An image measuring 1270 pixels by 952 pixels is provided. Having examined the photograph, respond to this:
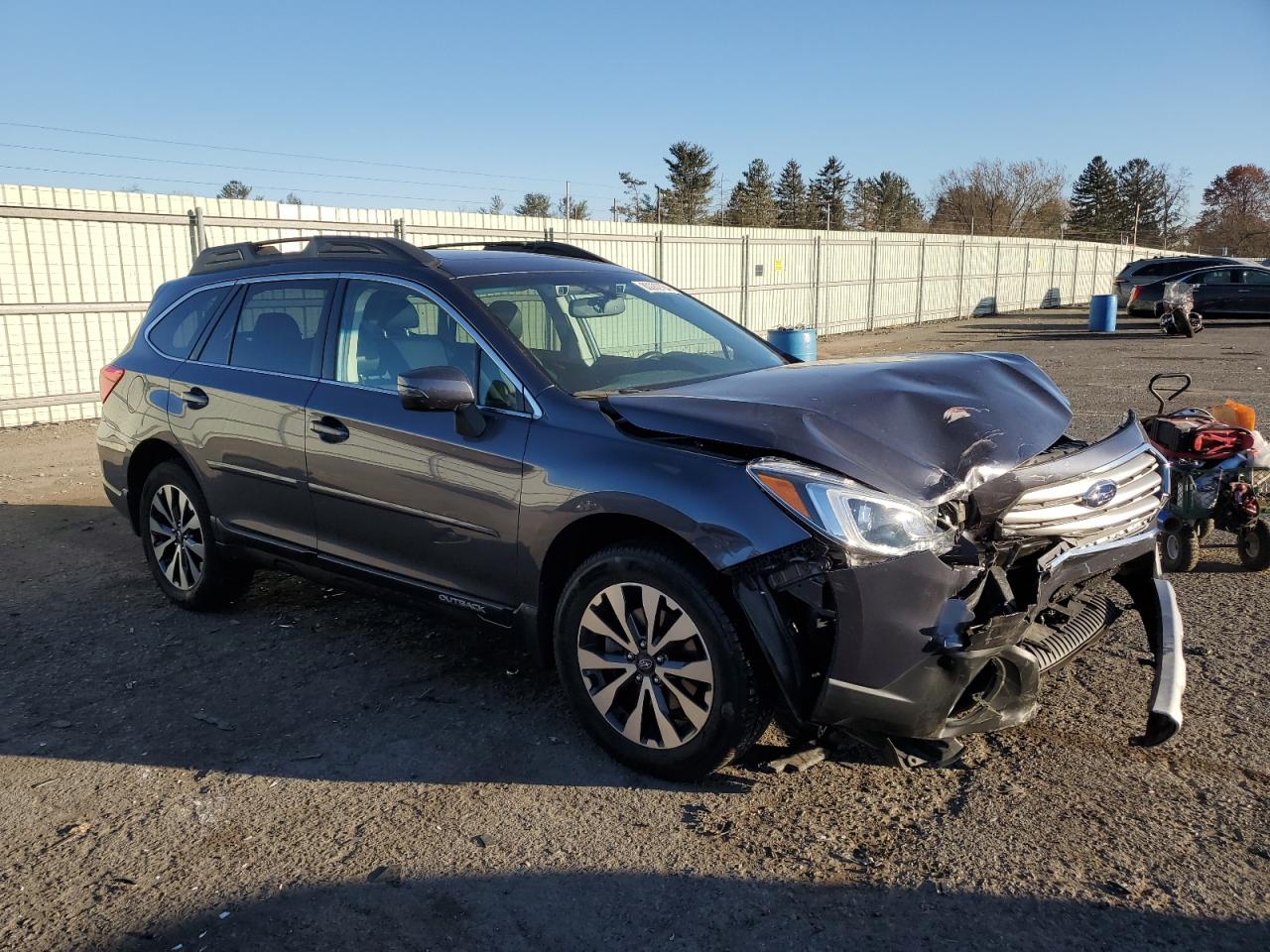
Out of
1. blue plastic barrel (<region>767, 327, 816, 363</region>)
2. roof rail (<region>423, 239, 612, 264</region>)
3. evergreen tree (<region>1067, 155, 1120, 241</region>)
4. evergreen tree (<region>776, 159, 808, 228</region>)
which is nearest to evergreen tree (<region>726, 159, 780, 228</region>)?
evergreen tree (<region>776, 159, 808, 228</region>)

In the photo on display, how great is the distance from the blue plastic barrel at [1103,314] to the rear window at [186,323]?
23.3 metres

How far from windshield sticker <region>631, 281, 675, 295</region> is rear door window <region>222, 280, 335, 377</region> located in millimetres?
1406

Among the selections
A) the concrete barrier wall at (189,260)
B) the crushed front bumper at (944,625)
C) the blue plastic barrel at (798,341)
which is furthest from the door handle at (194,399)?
the blue plastic barrel at (798,341)

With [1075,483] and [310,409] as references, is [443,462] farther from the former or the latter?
[1075,483]

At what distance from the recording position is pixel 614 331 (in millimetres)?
4441

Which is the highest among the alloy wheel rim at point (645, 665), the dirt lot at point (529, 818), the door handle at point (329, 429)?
the door handle at point (329, 429)

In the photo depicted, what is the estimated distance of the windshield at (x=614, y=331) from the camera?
3.93 meters

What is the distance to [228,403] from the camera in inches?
188

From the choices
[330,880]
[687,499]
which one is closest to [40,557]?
[330,880]

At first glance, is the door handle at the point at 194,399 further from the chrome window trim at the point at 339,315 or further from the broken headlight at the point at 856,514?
the broken headlight at the point at 856,514

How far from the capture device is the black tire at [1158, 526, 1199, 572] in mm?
5375

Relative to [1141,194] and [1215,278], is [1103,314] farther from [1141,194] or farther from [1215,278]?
[1141,194]

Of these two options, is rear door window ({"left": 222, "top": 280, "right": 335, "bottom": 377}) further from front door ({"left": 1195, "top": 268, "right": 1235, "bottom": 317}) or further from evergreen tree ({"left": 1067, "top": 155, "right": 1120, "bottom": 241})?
evergreen tree ({"left": 1067, "top": 155, "right": 1120, "bottom": 241})

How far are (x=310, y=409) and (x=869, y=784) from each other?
2.74 metres
